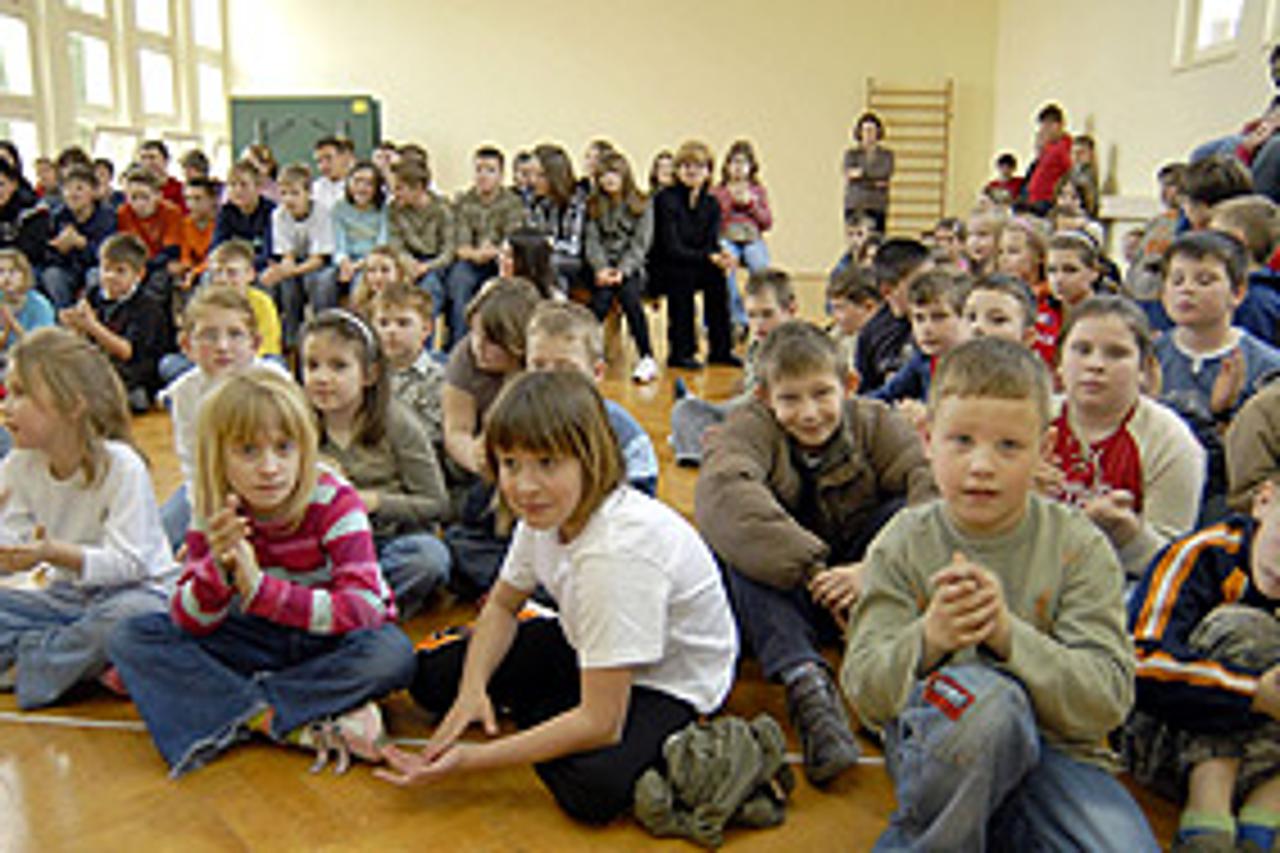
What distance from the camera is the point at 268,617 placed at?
1.79 meters

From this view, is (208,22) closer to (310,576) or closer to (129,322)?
(129,322)

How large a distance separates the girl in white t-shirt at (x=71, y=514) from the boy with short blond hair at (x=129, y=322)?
2.67 meters

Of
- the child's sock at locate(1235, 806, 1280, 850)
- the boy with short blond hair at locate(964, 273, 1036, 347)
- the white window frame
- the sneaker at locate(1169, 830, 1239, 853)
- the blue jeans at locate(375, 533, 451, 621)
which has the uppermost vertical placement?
the white window frame

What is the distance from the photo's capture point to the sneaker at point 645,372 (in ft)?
17.7

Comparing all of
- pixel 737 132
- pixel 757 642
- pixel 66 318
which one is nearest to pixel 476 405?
pixel 757 642

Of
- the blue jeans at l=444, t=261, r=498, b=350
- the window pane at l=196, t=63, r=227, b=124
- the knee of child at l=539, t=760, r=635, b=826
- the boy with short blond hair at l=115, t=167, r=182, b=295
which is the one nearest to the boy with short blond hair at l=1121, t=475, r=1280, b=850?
the knee of child at l=539, t=760, r=635, b=826

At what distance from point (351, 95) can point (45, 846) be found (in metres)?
10.8

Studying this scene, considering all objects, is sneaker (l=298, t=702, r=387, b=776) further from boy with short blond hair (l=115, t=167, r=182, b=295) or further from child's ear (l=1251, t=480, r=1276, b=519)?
boy with short blond hair (l=115, t=167, r=182, b=295)

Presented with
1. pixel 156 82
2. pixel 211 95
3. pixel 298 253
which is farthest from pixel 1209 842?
pixel 211 95

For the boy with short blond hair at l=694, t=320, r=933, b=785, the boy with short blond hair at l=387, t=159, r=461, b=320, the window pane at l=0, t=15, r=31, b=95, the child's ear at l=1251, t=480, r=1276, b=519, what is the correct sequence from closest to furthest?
the child's ear at l=1251, t=480, r=1276, b=519 → the boy with short blond hair at l=694, t=320, r=933, b=785 → the boy with short blond hair at l=387, t=159, r=461, b=320 → the window pane at l=0, t=15, r=31, b=95

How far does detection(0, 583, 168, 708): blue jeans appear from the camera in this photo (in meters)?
1.96

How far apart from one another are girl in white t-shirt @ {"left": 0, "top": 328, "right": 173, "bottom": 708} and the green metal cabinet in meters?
9.75

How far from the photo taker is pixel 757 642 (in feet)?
6.43

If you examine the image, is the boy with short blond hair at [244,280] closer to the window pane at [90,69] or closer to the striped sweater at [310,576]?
the striped sweater at [310,576]
